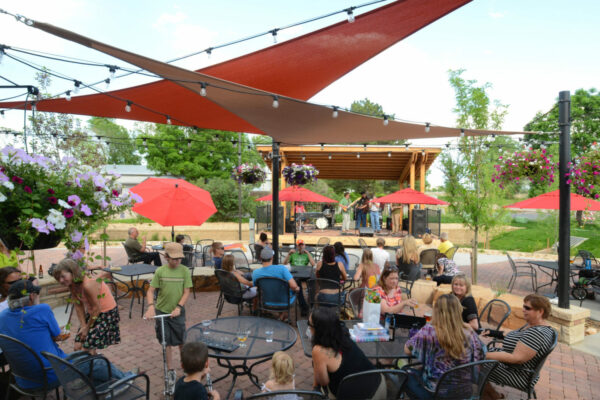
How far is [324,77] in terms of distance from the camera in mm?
5387

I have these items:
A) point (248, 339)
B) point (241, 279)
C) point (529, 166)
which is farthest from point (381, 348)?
point (529, 166)

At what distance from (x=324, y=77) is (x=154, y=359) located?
4670 millimetres

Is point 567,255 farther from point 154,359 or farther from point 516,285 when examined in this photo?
point 154,359

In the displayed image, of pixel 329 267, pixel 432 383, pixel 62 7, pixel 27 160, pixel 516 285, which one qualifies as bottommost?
pixel 516 285

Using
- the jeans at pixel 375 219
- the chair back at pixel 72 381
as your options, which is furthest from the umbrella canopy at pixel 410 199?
the chair back at pixel 72 381

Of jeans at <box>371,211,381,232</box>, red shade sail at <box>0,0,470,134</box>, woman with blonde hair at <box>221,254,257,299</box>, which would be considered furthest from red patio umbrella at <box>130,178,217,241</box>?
jeans at <box>371,211,381,232</box>

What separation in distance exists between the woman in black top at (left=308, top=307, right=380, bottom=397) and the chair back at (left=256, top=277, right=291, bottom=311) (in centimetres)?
211

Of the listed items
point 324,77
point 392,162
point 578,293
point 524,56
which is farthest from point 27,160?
point 392,162

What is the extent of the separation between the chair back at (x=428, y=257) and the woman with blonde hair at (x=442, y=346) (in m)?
4.80

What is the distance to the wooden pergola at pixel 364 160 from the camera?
12.7 meters

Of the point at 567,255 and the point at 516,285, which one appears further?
the point at 516,285

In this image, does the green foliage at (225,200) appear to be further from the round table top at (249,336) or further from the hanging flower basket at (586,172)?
the hanging flower basket at (586,172)

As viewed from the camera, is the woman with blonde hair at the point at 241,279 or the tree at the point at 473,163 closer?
the woman with blonde hair at the point at 241,279

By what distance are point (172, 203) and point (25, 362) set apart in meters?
3.91
